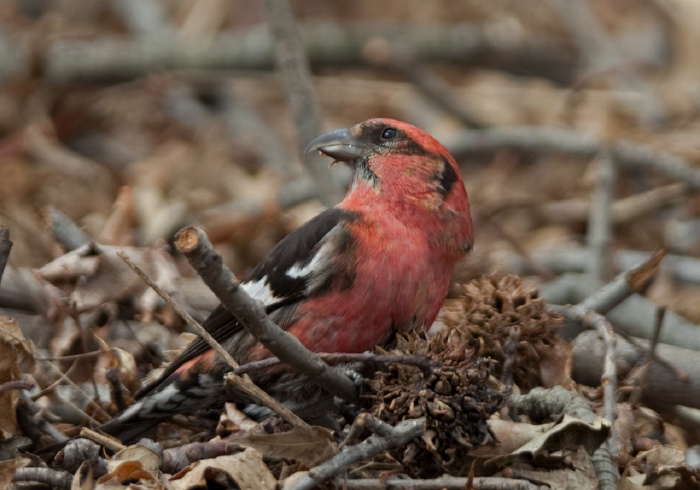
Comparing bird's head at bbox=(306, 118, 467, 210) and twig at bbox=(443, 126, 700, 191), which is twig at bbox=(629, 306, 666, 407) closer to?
bird's head at bbox=(306, 118, 467, 210)

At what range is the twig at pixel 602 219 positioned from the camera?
19.9 ft

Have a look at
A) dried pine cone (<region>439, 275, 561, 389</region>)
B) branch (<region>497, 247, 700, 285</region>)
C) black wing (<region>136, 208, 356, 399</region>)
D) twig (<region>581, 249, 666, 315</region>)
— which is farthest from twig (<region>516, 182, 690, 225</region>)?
dried pine cone (<region>439, 275, 561, 389</region>)

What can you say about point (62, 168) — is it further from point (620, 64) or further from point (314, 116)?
point (620, 64)

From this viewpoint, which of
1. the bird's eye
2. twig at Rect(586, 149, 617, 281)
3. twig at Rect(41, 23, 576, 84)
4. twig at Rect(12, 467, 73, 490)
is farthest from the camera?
twig at Rect(41, 23, 576, 84)

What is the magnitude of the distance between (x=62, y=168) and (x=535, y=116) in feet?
14.1

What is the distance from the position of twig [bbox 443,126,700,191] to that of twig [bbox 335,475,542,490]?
426 centimetres

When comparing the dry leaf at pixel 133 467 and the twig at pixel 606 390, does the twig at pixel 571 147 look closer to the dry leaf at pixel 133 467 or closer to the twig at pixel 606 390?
the twig at pixel 606 390

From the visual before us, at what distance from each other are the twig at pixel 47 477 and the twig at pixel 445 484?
37.4 inches

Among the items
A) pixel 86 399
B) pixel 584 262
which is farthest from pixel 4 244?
pixel 584 262

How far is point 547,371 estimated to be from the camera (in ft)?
13.3

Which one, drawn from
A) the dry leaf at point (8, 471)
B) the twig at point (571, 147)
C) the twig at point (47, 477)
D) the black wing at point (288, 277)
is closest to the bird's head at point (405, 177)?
the black wing at point (288, 277)

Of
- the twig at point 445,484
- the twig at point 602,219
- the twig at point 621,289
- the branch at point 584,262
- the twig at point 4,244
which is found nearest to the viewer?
the twig at point 445,484

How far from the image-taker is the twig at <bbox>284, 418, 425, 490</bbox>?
10.2 ft

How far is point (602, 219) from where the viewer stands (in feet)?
21.0
